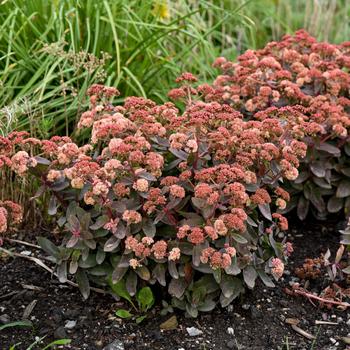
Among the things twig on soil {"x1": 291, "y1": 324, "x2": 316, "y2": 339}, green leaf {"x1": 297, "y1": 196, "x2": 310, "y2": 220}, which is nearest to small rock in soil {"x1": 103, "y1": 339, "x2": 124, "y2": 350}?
twig on soil {"x1": 291, "y1": 324, "x2": 316, "y2": 339}

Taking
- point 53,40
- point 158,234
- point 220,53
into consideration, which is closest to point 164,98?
point 53,40

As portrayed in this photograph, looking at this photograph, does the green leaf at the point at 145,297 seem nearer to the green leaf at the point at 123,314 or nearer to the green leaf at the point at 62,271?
the green leaf at the point at 123,314

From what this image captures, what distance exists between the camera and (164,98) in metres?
3.86

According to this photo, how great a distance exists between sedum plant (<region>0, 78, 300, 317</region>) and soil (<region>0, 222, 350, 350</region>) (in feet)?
→ 0.32

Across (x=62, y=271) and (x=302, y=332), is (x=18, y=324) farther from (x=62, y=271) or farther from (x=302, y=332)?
(x=302, y=332)

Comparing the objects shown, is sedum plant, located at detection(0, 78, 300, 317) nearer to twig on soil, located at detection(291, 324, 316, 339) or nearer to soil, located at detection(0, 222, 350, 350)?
soil, located at detection(0, 222, 350, 350)

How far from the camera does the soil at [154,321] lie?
7.99 ft

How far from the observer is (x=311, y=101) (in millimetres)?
3117

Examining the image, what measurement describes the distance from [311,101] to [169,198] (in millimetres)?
1045

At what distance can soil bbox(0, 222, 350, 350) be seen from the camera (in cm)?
244

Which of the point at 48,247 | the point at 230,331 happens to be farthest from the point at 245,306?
the point at 48,247

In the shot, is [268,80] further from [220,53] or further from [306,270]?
[220,53]

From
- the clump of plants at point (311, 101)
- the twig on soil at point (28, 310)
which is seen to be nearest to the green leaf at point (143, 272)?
the twig on soil at point (28, 310)

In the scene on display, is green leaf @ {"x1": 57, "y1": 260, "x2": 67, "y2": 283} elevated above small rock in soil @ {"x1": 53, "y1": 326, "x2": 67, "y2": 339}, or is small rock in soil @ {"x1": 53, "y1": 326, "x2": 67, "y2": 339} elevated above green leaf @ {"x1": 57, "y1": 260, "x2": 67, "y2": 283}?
green leaf @ {"x1": 57, "y1": 260, "x2": 67, "y2": 283}
